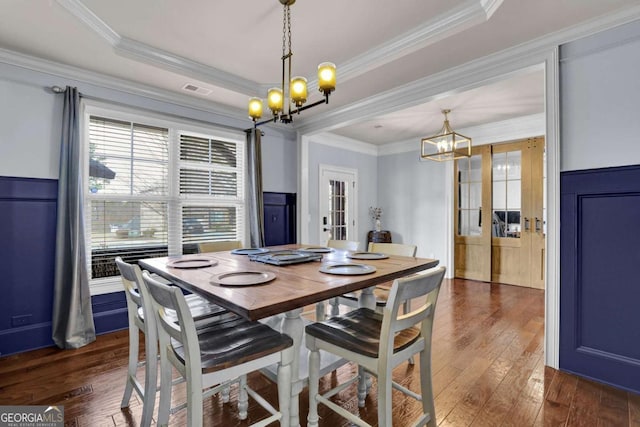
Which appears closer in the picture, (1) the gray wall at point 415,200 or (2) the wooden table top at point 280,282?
(2) the wooden table top at point 280,282

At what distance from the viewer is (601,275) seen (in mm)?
2182

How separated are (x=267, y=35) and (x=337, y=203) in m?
3.49

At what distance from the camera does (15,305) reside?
8.63 ft

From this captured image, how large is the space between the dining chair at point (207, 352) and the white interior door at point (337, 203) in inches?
153

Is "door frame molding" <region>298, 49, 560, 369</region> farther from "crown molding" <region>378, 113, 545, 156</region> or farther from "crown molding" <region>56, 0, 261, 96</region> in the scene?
"crown molding" <region>56, 0, 261, 96</region>

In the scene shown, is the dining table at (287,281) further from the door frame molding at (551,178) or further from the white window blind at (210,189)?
the white window blind at (210,189)

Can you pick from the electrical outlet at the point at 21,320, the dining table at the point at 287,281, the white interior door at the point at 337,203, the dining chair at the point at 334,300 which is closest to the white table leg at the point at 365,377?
the dining table at the point at 287,281

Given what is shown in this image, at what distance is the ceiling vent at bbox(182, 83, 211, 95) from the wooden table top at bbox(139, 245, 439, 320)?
A: 1978 mm

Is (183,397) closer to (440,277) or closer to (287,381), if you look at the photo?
(287,381)

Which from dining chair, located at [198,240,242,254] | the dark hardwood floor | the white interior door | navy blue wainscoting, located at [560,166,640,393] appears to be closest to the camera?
the dark hardwood floor

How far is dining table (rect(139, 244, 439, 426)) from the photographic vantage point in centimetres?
122

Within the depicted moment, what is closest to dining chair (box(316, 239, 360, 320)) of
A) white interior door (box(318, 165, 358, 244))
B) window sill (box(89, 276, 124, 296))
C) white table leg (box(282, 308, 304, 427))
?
white table leg (box(282, 308, 304, 427))

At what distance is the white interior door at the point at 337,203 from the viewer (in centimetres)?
537

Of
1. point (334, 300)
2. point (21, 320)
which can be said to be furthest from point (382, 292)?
point (21, 320)
